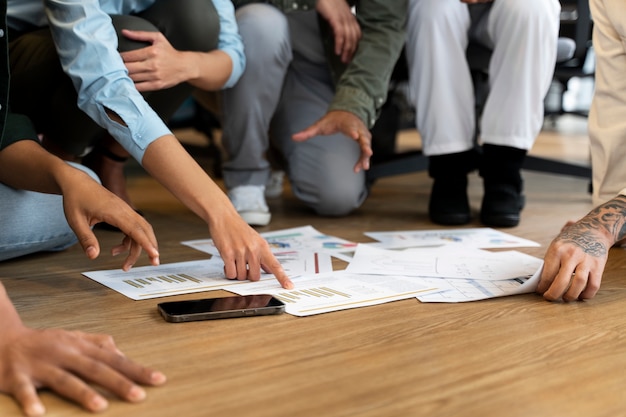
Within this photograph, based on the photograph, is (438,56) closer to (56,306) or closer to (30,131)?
(30,131)

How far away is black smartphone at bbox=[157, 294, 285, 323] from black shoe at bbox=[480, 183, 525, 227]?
3.11 feet

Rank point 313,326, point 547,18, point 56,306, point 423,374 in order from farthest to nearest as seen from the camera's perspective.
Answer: point 547,18
point 56,306
point 313,326
point 423,374

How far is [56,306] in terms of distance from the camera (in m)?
1.32

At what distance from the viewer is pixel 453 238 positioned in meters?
1.87

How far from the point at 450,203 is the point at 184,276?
2.91ft

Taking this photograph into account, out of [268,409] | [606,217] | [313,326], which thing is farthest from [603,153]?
[268,409]

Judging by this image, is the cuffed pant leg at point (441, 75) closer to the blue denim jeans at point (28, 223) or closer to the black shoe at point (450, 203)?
the black shoe at point (450, 203)

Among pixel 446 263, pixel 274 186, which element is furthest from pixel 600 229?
pixel 274 186

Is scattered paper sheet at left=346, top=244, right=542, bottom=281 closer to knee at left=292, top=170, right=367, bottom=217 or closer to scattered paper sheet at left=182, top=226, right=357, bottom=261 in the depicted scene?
scattered paper sheet at left=182, top=226, right=357, bottom=261

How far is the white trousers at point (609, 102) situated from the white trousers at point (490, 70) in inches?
12.4

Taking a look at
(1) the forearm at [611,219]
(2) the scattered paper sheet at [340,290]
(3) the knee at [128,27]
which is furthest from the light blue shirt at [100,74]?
(1) the forearm at [611,219]

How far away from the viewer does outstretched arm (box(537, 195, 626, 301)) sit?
128 centimetres

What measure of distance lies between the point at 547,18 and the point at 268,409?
1422 millimetres

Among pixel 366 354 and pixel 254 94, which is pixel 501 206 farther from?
pixel 366 354
